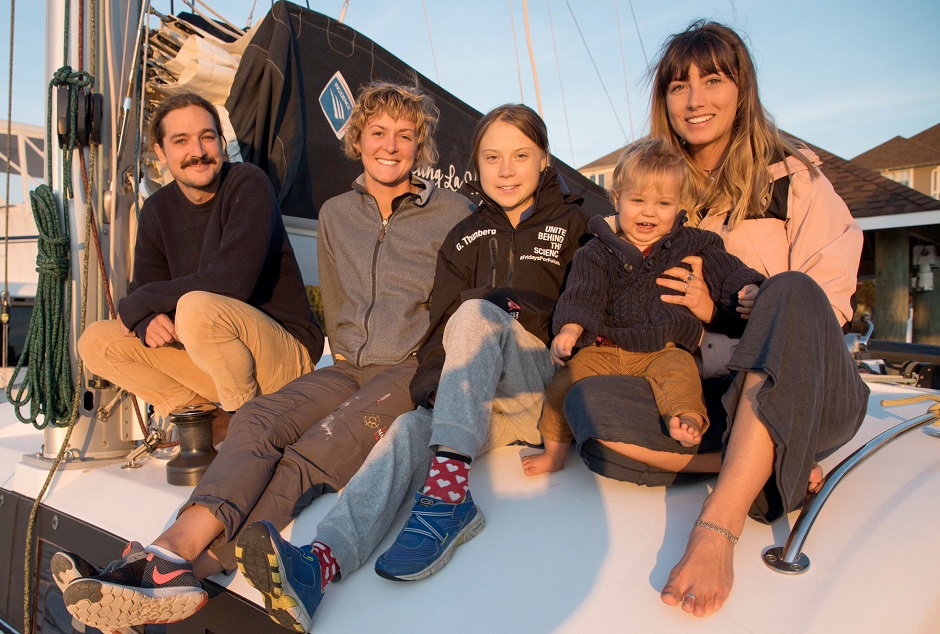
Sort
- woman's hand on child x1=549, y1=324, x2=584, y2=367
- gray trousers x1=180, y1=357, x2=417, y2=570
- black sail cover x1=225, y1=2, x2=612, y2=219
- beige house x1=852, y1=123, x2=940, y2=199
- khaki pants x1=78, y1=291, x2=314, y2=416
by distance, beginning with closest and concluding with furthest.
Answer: gray trousers x1=180, y1=357, x2=417, y2=570 < woman's hand on child x1=549, y1=324, x2=584, y2=367 < khaki pants x1=78, y1=291, x2=314, y2=416 < black sail cover x1=225, y1=2, x2=612, y2=219 < beige house x1=852, y1=123, x2=940, y2=199

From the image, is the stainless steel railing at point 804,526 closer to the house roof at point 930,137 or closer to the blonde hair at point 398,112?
the blonde hair at point 398,112

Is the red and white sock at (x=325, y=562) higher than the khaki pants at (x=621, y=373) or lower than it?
lower

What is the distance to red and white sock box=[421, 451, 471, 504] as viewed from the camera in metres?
1.64

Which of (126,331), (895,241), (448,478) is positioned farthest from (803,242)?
(895,241)

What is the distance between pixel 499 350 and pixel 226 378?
0.98 metres

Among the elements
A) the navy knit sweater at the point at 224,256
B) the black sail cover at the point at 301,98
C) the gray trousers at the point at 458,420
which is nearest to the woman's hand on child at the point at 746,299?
the gray trousers at the point at 458,420

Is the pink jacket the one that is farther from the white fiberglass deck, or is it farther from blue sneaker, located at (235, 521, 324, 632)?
blue sneaker, located at (235, 521, 324, 632)

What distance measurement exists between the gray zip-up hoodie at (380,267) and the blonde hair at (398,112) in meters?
0.15

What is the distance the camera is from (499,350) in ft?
6.22

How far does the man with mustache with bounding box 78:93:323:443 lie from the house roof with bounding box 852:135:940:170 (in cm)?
2270

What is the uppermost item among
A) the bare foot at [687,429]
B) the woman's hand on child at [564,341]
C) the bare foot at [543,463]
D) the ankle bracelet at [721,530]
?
the woman's hand on child at [564,341]

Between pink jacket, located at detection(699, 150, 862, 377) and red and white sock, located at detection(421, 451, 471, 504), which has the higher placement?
pink jacket, located at detection(699, 150, 862, 377)

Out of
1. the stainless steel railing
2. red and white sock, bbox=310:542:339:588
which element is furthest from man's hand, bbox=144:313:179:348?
the stainless steel railing

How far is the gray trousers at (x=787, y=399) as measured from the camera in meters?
1.42
